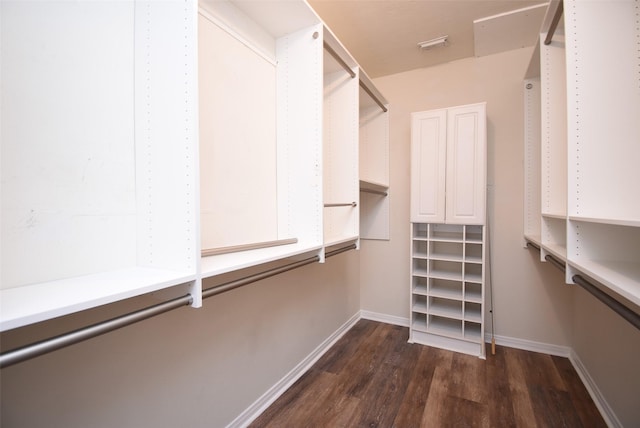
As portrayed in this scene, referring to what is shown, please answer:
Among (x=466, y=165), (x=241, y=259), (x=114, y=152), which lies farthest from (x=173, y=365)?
(x=466, y=165)

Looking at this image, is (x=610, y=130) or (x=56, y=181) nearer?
(x=56, y=181)

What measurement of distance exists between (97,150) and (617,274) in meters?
1.96

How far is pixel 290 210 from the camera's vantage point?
177 centimetres

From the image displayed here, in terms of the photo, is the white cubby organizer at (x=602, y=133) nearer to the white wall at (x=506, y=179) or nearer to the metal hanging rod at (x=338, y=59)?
the metal hanging rod at (x=338, y=59)

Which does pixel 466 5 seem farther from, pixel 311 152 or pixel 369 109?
pixel 311 152

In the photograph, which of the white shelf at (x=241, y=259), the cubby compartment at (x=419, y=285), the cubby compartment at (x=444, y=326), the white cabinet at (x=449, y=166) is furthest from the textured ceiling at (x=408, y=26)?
the cubby compartment at (x=444, y=326)

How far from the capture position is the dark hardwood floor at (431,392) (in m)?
1.71

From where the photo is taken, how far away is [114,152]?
102 cm

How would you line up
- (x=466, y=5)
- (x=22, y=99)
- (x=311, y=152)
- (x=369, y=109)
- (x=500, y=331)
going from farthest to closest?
(x=369, y=109)
(x=500, y=331)
(x=466, y=5)
(x=311, y=152)
(x=22, y=99)

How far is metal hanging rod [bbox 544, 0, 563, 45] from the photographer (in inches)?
61.8

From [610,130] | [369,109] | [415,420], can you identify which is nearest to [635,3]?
[610,130]

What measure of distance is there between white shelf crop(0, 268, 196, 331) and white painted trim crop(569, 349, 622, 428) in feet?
7.79

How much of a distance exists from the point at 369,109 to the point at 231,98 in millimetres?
2003

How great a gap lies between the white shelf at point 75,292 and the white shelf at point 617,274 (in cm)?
139
